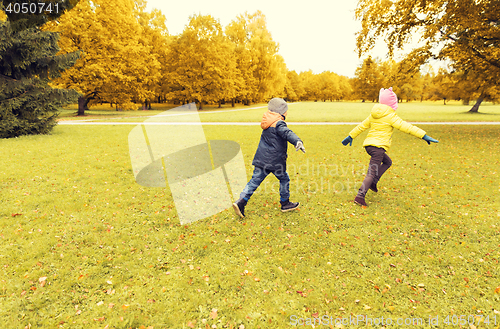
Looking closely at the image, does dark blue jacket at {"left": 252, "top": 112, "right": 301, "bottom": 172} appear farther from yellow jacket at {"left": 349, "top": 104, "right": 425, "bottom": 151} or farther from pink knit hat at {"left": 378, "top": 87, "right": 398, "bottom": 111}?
pink knit hat at {"left": 378, "top": 87, "right": 398, "bottom": 111}

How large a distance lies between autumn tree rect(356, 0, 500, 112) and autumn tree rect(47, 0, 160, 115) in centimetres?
2335

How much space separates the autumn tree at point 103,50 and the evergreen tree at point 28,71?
420 inches

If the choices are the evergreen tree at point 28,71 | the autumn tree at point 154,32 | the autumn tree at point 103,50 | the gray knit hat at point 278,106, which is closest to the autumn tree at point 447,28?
the gray knit hat at point 278,106

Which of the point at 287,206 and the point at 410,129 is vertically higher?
the point at 410,129

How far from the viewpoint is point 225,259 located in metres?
3.77

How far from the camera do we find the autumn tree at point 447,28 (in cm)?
1056

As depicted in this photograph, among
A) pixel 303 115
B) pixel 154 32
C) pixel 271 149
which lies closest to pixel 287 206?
pixel 271 149

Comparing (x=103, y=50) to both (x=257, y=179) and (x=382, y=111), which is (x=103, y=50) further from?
(x=382, y=111)

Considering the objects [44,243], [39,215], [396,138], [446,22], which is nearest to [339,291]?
[44,243]

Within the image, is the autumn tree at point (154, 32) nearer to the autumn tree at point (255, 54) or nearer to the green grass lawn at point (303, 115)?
the green grass lawn at point (303, 115)

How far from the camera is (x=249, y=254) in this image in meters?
3.88

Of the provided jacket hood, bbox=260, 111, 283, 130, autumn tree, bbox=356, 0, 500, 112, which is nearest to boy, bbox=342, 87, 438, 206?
jacket hood, bbox=260, 111, 283, 130

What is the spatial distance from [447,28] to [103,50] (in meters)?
28.0

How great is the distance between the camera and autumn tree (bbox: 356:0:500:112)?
34.7 ft
